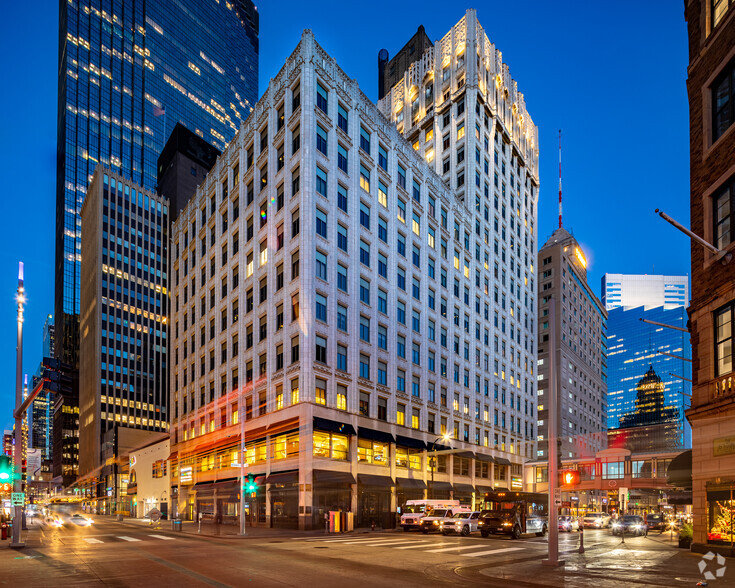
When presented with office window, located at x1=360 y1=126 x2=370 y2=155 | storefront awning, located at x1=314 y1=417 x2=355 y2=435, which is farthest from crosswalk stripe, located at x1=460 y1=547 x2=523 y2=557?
office window, located at x1=360 y1=126 x2=370 y2=155

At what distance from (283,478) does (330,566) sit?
90.6 feet

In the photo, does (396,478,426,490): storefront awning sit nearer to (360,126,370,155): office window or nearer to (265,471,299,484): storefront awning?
(265,471,299,484): storefront awning

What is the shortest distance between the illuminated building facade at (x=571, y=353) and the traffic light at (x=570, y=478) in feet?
286

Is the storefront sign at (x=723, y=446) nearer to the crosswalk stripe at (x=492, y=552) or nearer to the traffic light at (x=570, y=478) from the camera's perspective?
the traffic light at (x=570, y=478)

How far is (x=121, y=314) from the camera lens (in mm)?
143750

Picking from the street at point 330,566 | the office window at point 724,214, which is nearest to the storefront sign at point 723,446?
the street at point 330,566

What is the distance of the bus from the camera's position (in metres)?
34.7

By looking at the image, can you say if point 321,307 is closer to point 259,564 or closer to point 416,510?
point 416,510

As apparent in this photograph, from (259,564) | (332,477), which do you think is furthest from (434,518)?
(259,564)

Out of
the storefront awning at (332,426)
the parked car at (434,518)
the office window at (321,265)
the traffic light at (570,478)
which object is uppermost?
the office window at (321,265)

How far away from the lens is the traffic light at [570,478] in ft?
64.8

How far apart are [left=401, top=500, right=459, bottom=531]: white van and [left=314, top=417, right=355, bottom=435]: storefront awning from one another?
285 inches

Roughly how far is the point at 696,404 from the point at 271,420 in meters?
32.9

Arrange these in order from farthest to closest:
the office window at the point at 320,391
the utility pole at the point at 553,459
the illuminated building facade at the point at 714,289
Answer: the office window at the point at 320,391 < the illuminated building facade at the point at 714,289 < the utility pole at the point at 553,459
